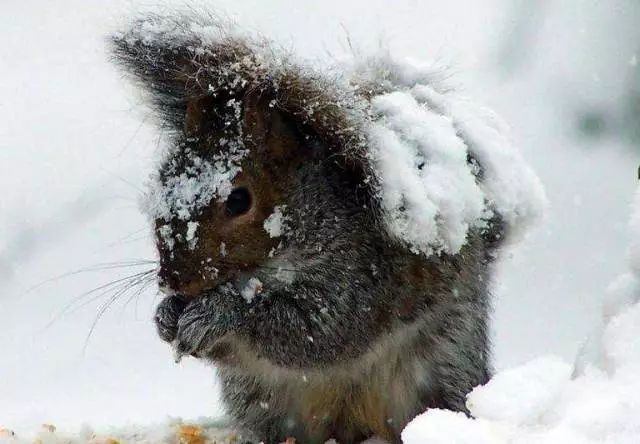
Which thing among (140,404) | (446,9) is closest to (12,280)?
(140,404)

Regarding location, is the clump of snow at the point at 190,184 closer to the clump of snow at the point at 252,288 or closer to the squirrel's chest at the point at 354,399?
the clump of snow at the point at 252,288

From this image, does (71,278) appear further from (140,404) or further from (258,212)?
(258,212)

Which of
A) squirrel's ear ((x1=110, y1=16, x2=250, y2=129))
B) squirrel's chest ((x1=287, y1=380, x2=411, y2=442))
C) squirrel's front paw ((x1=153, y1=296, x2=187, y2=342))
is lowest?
squirrel's chest ((x1=287, y1=380, x2=411, y2=442))

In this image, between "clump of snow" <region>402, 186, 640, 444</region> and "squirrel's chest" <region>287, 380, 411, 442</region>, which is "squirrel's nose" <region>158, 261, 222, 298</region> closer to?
"squirrel's chest" <region>287, 380, 411, 442</region>

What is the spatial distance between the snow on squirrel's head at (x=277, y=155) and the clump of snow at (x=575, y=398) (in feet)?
2.31

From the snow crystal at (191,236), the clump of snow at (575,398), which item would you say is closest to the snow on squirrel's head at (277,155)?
the snow crystal at (191,236)

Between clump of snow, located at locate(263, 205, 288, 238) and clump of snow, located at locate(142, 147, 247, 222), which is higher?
clump of snow, located at locate(142, 147, 247, 222)

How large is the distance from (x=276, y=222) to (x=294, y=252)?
6 cm

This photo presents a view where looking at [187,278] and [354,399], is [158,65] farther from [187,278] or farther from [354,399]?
[354,399]

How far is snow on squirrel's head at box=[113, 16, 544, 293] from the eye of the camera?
65.4 inches

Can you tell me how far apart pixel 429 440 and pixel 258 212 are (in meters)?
0.93

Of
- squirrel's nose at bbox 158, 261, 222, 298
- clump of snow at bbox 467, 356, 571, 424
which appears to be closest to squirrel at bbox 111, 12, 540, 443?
squirrel's nose at bbox 158, 261, 222, 298

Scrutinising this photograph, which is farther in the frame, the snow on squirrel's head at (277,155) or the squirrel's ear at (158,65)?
the squirrel's ear at (158,65)

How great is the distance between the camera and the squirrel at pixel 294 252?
169 centimetres
